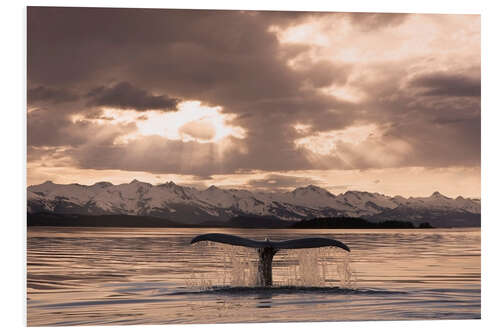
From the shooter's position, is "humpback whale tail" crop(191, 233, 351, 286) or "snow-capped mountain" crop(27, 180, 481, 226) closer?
"humpback whale tail" crop(191, 233, 351, 286)

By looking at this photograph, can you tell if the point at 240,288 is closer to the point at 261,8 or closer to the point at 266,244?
the point at 266,244

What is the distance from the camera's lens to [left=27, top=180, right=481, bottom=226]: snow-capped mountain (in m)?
31.8

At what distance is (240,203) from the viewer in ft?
131

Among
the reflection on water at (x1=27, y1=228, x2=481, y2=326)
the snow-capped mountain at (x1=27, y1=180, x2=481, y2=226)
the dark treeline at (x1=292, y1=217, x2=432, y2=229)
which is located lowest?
the reflection on water at (x1=27, y1=228, x2=481, y2=326)

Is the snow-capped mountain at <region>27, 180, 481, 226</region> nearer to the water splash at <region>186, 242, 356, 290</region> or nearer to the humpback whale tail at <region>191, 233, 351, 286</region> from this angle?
the water splash at <region>186, 242, 356, 290</region>

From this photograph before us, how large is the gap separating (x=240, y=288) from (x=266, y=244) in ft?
5.45

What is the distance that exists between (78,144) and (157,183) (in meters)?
5.96

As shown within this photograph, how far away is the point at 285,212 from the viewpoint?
4409 centimetres

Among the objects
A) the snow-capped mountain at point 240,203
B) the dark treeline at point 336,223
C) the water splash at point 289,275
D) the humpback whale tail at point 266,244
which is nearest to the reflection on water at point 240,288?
the water splash at point 289,275

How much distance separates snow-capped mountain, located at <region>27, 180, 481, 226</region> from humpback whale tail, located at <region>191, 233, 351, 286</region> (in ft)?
24.7

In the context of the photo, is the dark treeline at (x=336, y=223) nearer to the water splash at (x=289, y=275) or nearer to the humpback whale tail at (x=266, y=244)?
the water splash at (x=289, y=275)

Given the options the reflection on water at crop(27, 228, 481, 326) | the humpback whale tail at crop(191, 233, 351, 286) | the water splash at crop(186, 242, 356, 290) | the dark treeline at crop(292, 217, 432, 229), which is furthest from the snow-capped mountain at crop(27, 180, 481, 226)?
the humpback whale tail at crop(191, 233, 351, 286)
